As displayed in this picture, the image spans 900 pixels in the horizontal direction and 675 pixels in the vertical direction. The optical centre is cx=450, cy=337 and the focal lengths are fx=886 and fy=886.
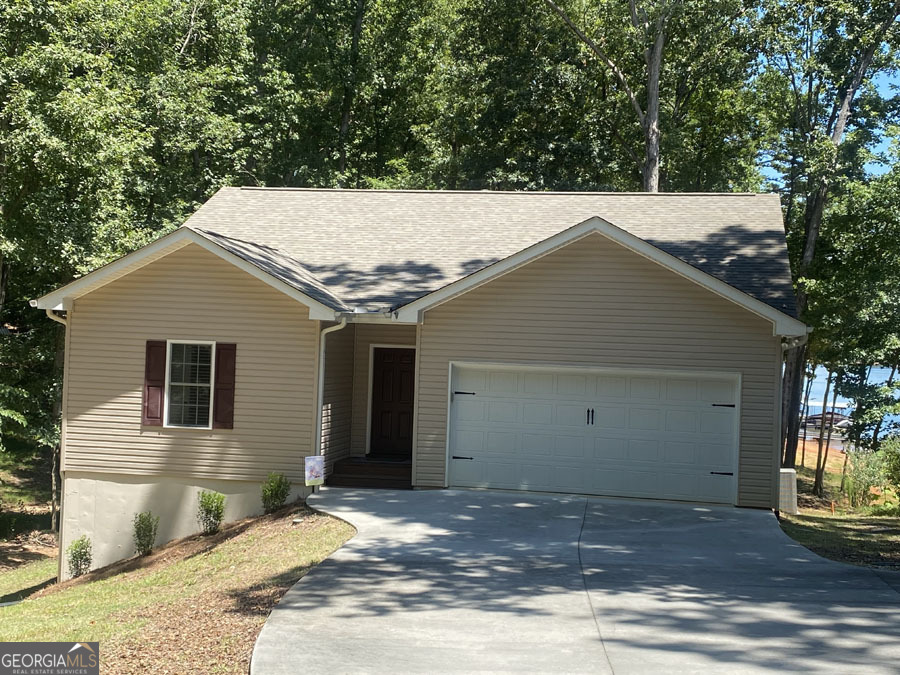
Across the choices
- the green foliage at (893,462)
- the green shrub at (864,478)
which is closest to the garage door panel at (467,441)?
the green foliage at (893,462)

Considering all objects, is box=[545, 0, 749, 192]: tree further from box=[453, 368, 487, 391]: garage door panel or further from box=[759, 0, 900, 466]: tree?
box=[453, 368, 487, 391]: garage door panel

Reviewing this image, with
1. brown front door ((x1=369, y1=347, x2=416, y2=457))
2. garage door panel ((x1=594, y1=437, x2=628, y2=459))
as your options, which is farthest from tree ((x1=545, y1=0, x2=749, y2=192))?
garage door panel ((x1=594, y1=437, x2=628, y2=459))

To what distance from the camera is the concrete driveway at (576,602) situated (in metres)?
6.71

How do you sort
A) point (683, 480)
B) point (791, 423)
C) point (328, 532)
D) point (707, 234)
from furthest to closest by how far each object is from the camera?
point (791, 423) → point (707, 234) → point (683, 480) → point (328, 532)

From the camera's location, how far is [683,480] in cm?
1409

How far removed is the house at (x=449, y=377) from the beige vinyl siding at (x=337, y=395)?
4.2 inches

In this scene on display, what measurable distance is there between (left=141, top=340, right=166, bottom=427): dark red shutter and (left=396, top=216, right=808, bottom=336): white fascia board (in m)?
4.01

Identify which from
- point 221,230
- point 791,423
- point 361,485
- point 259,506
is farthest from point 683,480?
point 791,423

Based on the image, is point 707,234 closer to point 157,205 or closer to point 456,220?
point 456,220

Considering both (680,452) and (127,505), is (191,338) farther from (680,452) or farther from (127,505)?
(680,452)

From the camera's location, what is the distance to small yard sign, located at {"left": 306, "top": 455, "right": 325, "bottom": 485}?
13414 millimetres

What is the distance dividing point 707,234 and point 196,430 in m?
9.76

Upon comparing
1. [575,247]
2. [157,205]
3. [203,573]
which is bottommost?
[203,573]

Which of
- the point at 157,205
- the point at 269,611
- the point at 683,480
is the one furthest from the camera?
the point at 157,205
